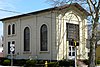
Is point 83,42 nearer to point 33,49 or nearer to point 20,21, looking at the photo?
point 33,49

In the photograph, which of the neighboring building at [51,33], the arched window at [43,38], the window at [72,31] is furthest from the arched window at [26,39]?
the window at [72,31]

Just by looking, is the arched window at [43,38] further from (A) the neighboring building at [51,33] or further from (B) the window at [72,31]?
(B) the window at [72,31]

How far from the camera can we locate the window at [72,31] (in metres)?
40.7

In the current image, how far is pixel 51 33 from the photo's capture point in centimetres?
3938

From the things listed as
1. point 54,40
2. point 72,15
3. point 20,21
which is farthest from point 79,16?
point 20,21

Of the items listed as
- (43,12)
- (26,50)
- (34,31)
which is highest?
(43,12)

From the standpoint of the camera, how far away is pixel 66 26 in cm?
4062

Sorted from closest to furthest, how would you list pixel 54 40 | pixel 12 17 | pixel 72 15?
pixel 54 40 < pixel 72 15 < pixel 12 17

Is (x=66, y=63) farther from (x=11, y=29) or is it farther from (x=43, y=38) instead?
(x=11, y=29)

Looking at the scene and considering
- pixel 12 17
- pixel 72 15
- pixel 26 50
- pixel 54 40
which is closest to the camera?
pixel 54 40

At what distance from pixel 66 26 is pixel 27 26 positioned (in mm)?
7275

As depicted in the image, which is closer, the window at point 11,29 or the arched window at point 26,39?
the arched window at point 26,39

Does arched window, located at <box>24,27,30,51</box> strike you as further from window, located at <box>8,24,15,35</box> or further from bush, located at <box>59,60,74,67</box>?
bush, located at <box>59,60,74,67</box>

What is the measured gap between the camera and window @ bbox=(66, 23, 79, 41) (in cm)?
4072
